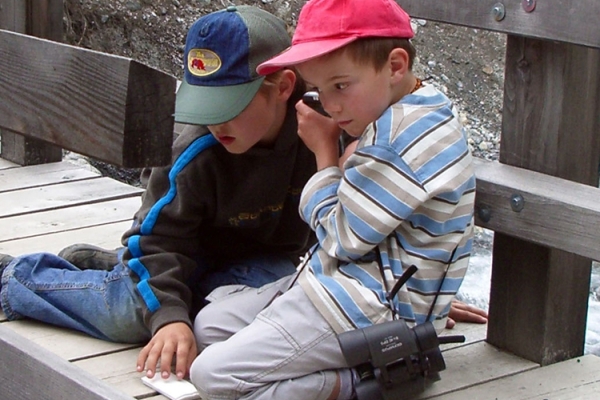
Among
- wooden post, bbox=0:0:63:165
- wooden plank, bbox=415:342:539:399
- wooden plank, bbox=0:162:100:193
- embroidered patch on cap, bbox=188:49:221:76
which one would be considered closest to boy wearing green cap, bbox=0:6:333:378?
embroidered patch on cap, bbox=188:49:221:76

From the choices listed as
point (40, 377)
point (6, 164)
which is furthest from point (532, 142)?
point (6, 164)

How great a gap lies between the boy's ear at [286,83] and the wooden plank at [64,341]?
707 mm

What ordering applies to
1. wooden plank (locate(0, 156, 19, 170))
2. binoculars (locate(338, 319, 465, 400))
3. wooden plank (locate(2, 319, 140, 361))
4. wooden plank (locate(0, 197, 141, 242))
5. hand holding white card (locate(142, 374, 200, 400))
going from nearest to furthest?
binoculars (locate(338, 319, 465, 400)) → hand holding white card (locate(142, 374, 200, 400)) → wooden plank (locate(2, 319, 140, 361)) → wooden plank (locate(0, 197, 141, 242)) → wooden plank (locate(0, 156, 19, 170))

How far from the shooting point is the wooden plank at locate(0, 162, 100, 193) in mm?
4012

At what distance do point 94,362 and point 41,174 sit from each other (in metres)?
1.72

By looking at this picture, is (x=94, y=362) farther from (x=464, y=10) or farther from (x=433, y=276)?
(x=464, y=10)

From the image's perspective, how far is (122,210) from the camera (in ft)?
12.3

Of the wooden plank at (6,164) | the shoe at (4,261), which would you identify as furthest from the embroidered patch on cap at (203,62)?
the wooden plank at (6,164)

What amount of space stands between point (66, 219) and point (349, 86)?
1.70m

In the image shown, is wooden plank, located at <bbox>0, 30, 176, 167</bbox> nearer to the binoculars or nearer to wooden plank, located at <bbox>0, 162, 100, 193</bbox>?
the binoculars

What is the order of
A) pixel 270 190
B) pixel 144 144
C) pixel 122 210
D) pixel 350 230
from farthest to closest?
pixel 122 210
pixel 270 190
pixel 350 230
pixel 144 144

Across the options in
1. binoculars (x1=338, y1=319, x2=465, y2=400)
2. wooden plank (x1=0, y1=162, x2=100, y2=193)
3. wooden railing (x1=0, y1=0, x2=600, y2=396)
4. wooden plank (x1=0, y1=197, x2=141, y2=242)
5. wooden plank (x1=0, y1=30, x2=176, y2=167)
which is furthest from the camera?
wooden plank (x1=0, y1=162, x2=100, y2=193)

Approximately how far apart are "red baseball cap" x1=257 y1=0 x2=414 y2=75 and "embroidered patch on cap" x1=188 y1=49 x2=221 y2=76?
261 millimetres

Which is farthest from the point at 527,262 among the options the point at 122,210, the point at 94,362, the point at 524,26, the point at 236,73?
the point at 122,210
